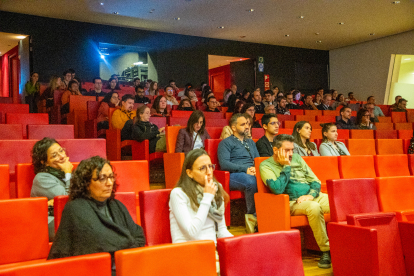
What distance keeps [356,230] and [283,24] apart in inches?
235

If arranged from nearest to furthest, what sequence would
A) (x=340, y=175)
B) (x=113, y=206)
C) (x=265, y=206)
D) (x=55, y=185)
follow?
(x=113, y=206)
(x=55, y=185)
(x=265, y=206)
(x=340, y=175)

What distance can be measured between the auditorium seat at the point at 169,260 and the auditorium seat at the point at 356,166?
1.73 metres

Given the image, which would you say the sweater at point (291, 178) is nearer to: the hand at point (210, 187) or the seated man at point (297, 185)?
the seated man at point (297, 185)

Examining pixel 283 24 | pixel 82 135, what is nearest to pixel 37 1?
pixel 82 135

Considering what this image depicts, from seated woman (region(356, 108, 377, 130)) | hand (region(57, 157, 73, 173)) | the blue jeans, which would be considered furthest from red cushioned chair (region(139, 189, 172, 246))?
seated woman (region(356, 108, 377, 130))

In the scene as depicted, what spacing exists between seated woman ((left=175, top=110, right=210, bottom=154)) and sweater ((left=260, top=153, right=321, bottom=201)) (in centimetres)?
96

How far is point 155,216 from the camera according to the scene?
4.80 feet

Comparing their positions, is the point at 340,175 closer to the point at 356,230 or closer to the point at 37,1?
the point at 356,230

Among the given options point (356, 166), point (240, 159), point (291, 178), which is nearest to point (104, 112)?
point (240, 159)

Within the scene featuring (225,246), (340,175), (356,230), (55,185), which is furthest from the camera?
(340,175)

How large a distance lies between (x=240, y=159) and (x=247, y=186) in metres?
0.35

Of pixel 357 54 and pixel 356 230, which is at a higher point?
pixel 357 54

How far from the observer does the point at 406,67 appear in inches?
331

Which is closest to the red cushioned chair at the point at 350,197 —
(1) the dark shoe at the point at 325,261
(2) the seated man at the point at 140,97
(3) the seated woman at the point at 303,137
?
(1) the dark shoe at the point at 325,261
